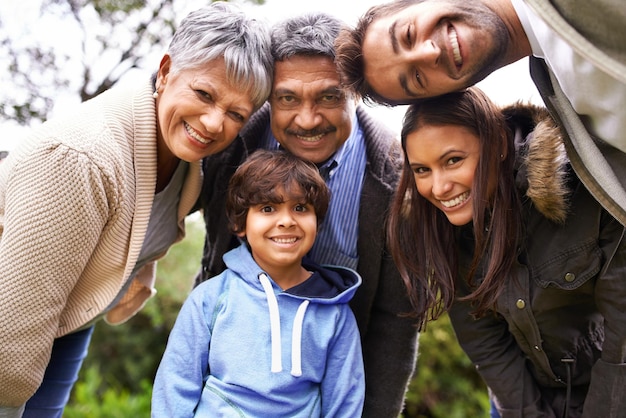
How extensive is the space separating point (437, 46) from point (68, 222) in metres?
A: 1.33

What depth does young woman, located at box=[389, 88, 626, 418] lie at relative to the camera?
77.3 inches

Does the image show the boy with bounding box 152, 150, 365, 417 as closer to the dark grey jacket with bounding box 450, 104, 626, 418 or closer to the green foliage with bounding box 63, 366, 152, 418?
the dark grey jacket with bounding box 450, 104, 626, 418

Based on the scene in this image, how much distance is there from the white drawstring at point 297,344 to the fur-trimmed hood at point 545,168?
0.89m

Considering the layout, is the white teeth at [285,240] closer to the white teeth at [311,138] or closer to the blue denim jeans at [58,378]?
the white teeth at [311,138]

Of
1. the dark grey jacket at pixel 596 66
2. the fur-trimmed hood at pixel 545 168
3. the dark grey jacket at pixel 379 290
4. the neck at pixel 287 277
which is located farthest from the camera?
the dark grey jacket at pixel 379 290

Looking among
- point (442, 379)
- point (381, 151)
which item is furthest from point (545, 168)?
point (442, 379)

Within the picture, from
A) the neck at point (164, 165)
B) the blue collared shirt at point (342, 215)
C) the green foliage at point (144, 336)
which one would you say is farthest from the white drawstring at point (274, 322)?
the green foliage at point (144, 336)

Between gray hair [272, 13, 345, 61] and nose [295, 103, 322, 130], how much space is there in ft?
0.68

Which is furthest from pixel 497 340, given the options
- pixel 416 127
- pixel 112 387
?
pixel 112 387

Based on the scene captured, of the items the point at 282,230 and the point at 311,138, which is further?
the point at 311,138

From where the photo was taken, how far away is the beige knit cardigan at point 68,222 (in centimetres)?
198

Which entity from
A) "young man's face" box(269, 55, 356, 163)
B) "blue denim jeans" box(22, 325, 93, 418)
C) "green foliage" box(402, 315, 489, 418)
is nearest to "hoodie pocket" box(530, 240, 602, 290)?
"young man's face" box(269, 55, 356, 163)

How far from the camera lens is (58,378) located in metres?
2.73

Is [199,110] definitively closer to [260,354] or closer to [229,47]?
[229,47]
